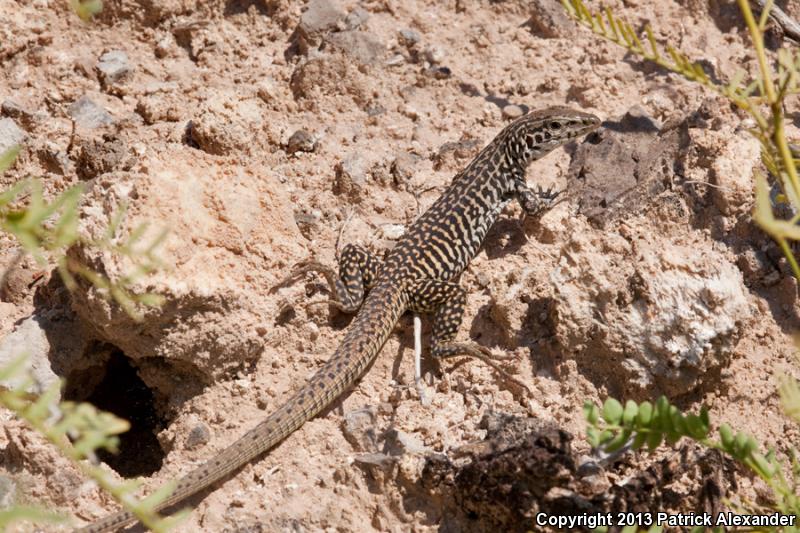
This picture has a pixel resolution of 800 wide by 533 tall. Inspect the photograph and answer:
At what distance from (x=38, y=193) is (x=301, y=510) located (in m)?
2.44

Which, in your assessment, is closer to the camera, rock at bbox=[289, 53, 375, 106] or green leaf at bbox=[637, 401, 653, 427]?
green leaf at bbox=[637, 401, 653, 427]

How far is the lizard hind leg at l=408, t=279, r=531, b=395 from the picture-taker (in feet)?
15.3

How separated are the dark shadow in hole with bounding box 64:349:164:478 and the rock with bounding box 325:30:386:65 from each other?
2864mm

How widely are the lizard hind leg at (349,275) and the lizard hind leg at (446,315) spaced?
0.33 meters

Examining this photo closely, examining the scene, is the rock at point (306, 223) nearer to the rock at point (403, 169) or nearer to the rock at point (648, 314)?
the rock at point (403, 169)

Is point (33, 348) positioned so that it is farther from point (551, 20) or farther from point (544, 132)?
point (551, 20)

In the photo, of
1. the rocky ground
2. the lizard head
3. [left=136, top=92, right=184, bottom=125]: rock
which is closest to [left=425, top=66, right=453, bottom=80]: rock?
the rocky ground

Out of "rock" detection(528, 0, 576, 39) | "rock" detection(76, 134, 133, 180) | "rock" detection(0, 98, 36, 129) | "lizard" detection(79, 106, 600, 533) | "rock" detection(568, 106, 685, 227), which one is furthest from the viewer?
"rock" detection(528, 0, 576, 39)

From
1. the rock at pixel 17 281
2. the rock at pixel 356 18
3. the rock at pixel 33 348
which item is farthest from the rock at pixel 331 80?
the rock at pixel 33 348

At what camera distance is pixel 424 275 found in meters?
5.06

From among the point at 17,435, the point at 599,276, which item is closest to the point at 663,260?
the point at 599,276

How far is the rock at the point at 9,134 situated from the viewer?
5.41 meters

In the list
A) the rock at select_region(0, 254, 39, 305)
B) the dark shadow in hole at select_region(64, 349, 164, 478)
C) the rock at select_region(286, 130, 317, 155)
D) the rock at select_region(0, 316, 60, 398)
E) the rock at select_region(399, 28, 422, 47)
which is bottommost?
the dark shadow in hole at select_region(64, 349, 164, 478)

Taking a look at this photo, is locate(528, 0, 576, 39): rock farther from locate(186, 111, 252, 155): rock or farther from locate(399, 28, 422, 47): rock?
locate(186, 111, 252, 155): rock
